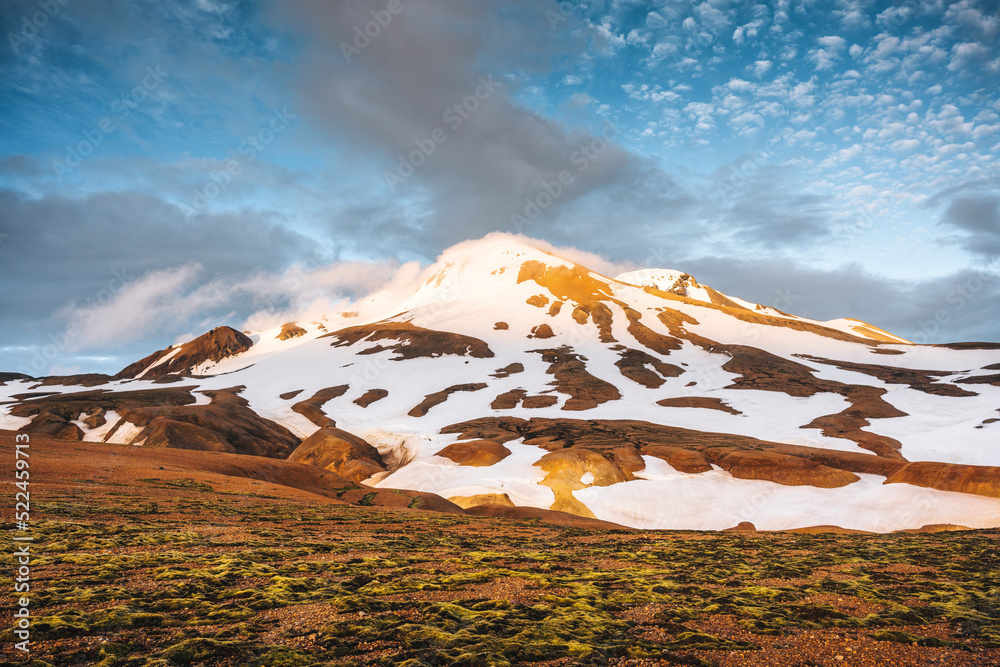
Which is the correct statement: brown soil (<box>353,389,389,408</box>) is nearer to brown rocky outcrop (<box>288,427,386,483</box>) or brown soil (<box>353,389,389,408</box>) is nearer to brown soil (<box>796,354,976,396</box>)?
brown rocky outcrop (<box>288,427,386,483</box>)

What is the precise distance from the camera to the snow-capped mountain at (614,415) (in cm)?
5297

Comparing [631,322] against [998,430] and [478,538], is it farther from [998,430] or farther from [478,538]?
[478,538]

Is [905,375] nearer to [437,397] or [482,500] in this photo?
[437,397]

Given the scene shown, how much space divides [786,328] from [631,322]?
56106mm

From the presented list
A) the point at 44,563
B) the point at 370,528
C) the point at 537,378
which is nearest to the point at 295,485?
the point at 370,528

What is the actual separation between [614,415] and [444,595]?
91416mm

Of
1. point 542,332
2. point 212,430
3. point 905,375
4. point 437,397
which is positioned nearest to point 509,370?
point 437,397

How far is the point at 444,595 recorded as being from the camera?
11.5 metres

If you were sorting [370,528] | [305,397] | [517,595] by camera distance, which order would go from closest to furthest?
1. [517,595]
2. [370,528]
3. [305,397]

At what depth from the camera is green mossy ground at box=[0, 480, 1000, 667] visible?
8.02m

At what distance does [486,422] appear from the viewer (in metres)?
93.1

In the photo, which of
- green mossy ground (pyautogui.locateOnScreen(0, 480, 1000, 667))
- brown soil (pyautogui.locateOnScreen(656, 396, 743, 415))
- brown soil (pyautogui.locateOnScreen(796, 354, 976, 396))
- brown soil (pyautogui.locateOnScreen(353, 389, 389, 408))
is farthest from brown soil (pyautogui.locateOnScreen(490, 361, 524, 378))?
green mossy ground (pyautogui.locateOnScreen(0, 480, 1000, 667))

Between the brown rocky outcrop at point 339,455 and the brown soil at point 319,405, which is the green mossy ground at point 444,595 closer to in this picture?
the brown rocky outcrop at point 339,455

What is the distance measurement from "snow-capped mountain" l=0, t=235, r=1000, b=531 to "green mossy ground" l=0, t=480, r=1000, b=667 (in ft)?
109
